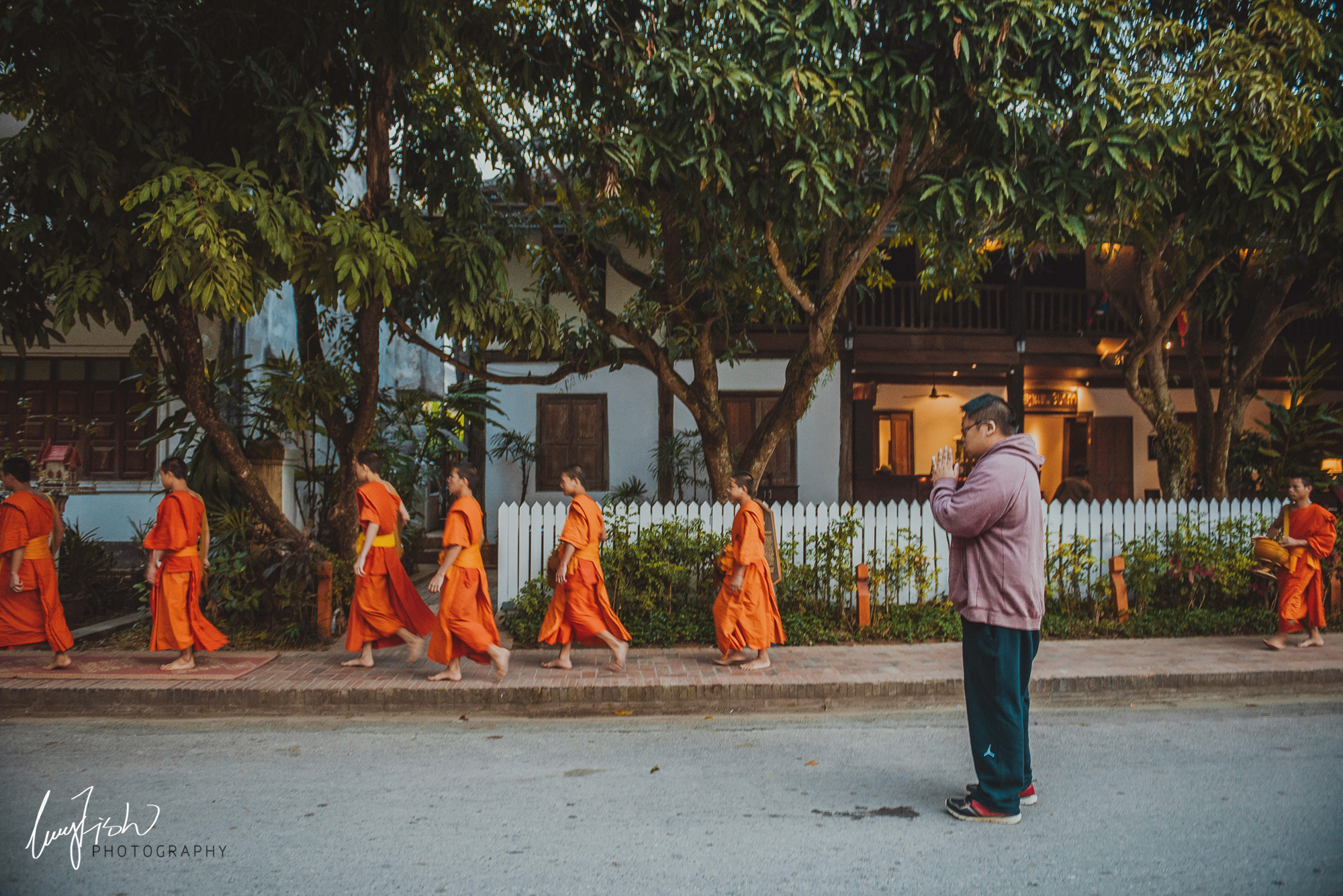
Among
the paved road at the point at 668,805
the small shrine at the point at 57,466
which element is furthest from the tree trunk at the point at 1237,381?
the small shrine at the point at 57,466

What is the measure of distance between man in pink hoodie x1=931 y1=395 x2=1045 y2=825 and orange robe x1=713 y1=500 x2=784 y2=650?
9.25 ft

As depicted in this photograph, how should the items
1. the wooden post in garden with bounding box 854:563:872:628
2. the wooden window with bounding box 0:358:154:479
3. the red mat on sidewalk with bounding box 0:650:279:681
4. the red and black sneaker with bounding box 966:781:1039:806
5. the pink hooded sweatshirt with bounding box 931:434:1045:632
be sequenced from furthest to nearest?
the wooden window with bounding box 0:358:154:479, the wooden post in garden with bounding box 854:563:872:628, the red mat on sidewalk with bounding box 0:650:279:681, the red and black sneaker with bounding box 966:781:1039:806, the pink hooded sweatshirt with bounding box 931:434:1045:632

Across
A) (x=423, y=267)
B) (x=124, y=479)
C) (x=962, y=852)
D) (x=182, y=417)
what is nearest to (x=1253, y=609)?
(x=962, y=852)

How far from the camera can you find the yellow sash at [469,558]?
6148mm

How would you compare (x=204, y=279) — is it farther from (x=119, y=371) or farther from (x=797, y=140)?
(x=119, y=371)

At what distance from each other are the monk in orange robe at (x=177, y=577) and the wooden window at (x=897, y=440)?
12050 mm

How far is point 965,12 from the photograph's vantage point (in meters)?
5.88

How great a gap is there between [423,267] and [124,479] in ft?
19.4

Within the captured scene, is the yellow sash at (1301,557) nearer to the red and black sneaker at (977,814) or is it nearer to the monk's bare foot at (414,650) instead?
the red and black sneaker at (977,814)

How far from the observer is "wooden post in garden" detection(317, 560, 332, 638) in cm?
738

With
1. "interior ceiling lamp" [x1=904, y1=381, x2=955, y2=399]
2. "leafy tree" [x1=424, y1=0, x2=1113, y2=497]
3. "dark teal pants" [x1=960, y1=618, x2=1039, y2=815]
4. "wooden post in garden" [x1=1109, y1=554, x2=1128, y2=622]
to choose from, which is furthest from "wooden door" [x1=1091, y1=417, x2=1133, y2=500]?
"dark teal pants" [x1=960, y1=618, x2=1039, y2=815]

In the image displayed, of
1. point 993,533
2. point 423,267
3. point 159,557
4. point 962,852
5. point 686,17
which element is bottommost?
point 962,852

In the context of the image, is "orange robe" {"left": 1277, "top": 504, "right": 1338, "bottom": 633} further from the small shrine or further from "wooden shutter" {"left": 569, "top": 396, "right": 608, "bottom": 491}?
the small shrine

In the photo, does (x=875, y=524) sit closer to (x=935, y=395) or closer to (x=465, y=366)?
(x=465, y=366)
